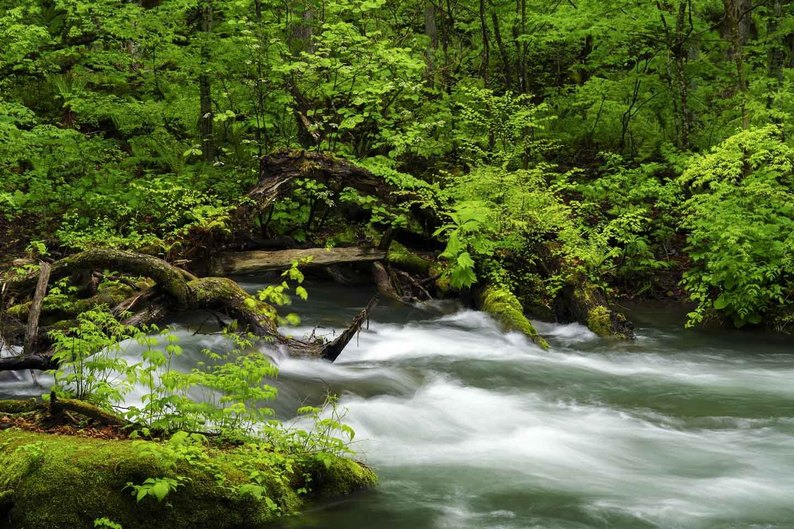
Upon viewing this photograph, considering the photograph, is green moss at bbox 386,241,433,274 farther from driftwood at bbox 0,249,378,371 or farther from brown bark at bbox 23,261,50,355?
brown bark at bbox 23,261,50,355

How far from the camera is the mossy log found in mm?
10359

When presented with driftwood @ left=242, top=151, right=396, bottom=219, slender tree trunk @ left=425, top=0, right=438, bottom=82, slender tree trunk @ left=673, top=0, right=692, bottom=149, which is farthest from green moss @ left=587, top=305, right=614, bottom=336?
slender tree trunk @ left=425, top=0, right=438, bottom=82

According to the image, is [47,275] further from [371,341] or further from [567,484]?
[567,484]

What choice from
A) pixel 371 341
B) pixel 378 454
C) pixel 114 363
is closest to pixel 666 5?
pixel 371 341

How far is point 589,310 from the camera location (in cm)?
1060

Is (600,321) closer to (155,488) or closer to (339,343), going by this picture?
(339,343)

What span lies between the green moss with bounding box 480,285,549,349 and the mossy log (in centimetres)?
68

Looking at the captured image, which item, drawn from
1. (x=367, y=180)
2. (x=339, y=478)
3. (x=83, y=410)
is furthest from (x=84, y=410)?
(x=367, y=180)

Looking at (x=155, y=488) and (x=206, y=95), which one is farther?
(x=206, y=95)

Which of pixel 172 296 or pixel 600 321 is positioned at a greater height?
pixel 172 296

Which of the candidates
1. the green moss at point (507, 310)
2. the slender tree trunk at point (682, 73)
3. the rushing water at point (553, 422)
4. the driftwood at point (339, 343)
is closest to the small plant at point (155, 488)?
the rushing water at point (553, 422)

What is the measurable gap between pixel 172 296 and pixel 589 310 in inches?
242

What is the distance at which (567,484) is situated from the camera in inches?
213

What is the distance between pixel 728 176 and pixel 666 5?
7169 mm
